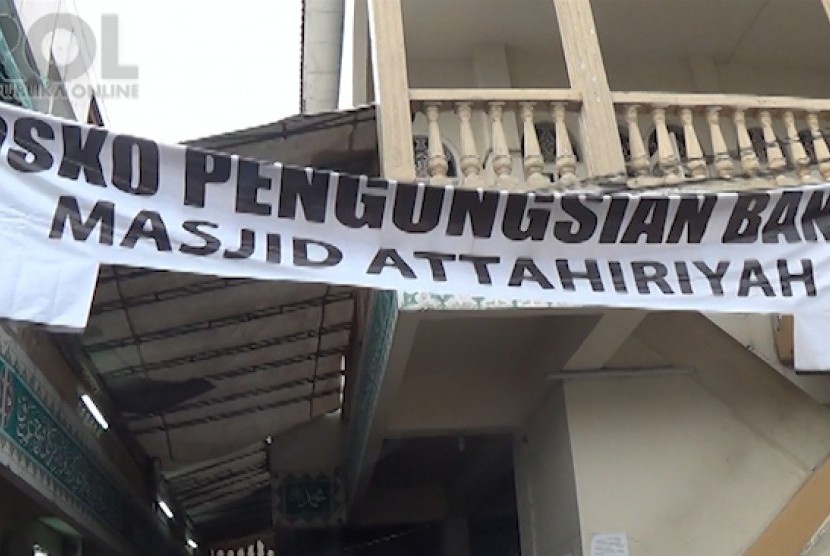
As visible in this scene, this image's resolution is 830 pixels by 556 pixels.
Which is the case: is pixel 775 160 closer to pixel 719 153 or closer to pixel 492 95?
pixel 719 153

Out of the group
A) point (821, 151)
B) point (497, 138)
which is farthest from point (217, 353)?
point (821, 151)

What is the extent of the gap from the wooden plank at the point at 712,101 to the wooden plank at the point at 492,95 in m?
0.26

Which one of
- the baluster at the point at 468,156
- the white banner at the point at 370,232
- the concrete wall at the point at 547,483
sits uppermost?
the baluster at the point at 468,156

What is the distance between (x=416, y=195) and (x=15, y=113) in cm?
146

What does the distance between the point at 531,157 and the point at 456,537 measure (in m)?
6.56

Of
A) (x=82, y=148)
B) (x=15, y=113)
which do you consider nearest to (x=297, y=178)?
(x=82, y=148)

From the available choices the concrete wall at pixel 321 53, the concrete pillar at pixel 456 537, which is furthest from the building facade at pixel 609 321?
the concrete pillar at pixel 456 537

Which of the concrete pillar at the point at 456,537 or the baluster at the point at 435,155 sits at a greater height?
the baluster at the point at 435,155

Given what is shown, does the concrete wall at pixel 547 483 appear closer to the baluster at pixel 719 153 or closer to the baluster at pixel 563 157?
the baluster at pixel 563 157

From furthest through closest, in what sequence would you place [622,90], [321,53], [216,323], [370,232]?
[321,53], [622,90], [216,323], [370,232]

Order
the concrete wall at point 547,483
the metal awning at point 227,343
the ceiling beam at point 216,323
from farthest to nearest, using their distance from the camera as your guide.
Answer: the ceiling beam at point 216,323
the concrete wall at point 547,483
the metal awning at point 227,343

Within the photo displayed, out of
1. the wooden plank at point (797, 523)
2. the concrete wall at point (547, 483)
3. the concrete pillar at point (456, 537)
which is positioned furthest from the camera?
the concrete pillar at point (456, 537)

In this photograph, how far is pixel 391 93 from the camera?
4203 mm

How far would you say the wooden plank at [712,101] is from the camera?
4445 mm
